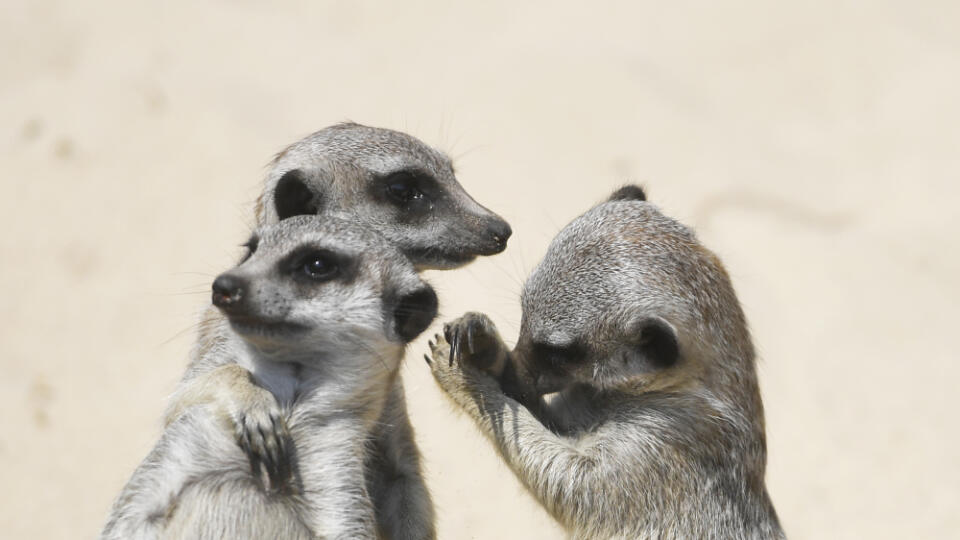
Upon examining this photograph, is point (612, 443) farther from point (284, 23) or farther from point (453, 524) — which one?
point (284, 23)

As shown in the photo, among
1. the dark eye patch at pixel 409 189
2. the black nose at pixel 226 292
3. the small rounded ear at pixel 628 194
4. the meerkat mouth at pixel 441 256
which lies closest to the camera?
the black nose at pixel 226 292

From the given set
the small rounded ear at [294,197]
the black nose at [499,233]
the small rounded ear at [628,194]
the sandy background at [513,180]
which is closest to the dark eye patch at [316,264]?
the small rounded ear at [294,197]

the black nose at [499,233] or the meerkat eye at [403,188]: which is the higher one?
the meerkat eye at [403,188]

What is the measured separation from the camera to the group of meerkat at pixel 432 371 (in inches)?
135

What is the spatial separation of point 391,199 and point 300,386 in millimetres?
1115

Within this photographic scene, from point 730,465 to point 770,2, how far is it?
317 inches

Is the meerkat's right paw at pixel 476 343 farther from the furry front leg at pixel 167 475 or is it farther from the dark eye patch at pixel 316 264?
the furry front leg at pixel 167 475

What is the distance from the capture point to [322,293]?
3.50 m

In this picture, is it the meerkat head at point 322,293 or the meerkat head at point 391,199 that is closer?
the meerkat head at point 322,293

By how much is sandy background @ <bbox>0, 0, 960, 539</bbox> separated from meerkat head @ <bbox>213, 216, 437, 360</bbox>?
2779mm

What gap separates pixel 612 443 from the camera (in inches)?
160

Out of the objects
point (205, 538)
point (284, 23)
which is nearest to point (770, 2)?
point (284, 23)

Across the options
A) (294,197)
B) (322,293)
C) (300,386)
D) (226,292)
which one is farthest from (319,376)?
(294,197)

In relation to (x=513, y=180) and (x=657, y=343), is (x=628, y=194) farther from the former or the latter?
(x=513, y=180)
